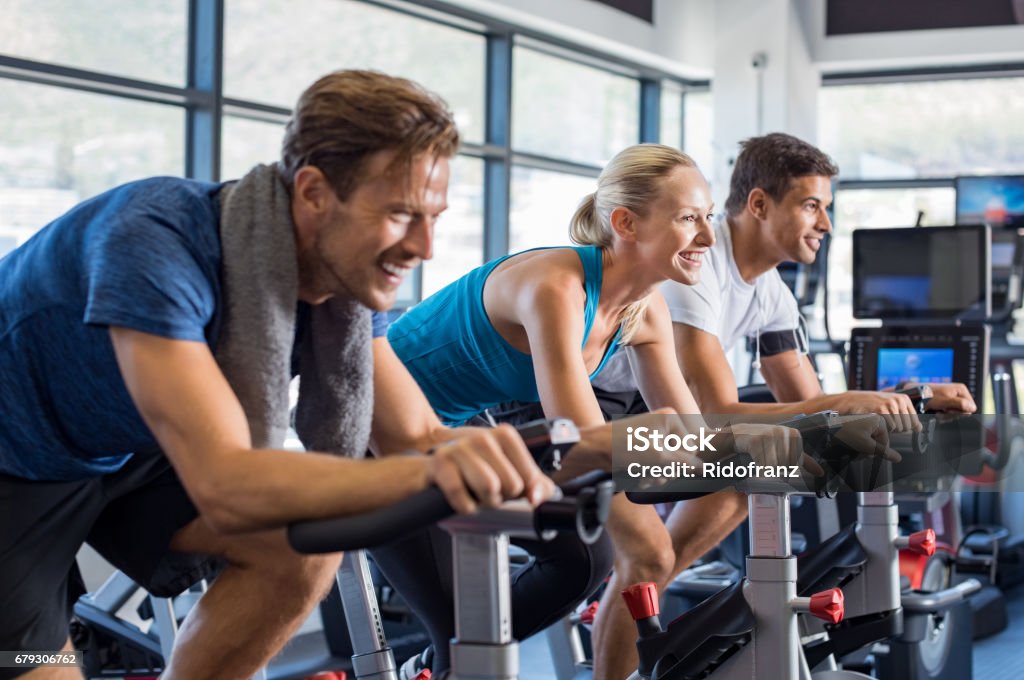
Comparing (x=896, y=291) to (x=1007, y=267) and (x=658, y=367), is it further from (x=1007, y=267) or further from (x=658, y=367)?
(x=658, y=367)

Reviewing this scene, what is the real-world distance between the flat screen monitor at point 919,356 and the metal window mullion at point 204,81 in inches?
104

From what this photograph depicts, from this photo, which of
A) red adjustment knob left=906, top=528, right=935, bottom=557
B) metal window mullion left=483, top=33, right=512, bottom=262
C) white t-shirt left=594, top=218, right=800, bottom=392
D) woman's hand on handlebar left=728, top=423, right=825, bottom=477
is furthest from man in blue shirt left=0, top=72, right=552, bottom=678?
metal window mullion left=483, top=33, right=512, bottom=262

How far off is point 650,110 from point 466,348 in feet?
19.5

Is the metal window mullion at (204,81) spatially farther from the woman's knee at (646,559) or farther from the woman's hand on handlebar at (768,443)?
the woman's hand on handlebar at (768,443)

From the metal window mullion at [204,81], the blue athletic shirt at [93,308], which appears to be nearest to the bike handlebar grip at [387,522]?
the blue athletic shirt at [93,308]

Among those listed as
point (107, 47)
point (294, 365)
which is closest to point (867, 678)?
point (294, 365)

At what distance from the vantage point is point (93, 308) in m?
1.28

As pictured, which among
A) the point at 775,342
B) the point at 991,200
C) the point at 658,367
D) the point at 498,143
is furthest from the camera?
the point at 498,143

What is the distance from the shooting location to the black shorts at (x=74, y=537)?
1.52 meters

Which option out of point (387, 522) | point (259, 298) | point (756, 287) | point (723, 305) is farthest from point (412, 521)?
point (756, 287)

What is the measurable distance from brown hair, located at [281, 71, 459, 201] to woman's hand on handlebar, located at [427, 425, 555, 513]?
422 mm

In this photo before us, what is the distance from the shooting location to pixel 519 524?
43.8 inches

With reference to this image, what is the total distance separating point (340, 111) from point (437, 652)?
1079mm

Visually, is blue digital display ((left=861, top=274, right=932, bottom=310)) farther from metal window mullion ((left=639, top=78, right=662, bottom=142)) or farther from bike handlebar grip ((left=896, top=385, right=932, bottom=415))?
metal window mullion ((left=639, top=78, right=662, bottom=142))
